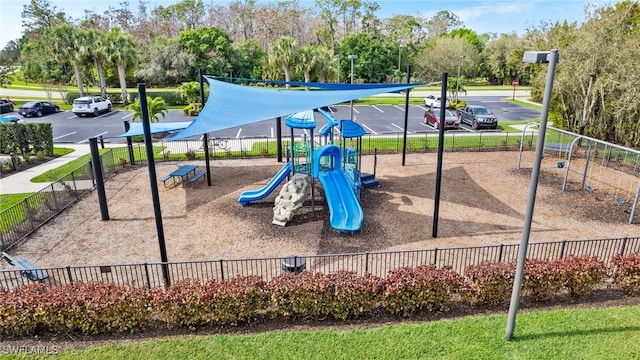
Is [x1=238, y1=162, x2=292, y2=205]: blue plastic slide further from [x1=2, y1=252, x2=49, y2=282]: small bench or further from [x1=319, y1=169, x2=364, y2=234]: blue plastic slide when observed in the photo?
[x1=2, y1=252, x2=49, y2=282]: small bench

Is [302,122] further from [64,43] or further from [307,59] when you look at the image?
[64,43]

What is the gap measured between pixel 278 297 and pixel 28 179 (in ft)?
47.4

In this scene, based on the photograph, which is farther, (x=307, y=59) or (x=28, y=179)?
(x=307, y=59)

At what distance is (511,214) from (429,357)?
765 centimetres

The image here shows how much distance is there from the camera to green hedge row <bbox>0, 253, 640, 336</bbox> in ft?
21.8

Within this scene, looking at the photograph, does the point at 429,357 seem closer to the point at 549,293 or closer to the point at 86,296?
the point at 549,293

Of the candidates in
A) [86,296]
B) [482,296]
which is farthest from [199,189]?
[482,296]

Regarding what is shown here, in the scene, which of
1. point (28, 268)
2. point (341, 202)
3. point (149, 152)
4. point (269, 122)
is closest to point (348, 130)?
point (341, 202)

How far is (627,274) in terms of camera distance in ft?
25.3

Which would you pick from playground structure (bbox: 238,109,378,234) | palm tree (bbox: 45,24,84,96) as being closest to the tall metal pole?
playground structure (bbox: 238,109,378,234)

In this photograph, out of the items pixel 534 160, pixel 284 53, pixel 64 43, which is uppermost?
pixel 64 43

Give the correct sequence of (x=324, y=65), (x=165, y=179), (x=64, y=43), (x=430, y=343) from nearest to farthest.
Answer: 1. (x=430, y=343)
2. (x=165, y=179)
3. (x=64, y=43)
4. (x=324, y=65)

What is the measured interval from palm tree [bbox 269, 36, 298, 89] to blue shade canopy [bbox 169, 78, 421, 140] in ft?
85.0

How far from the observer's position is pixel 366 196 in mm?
13688
